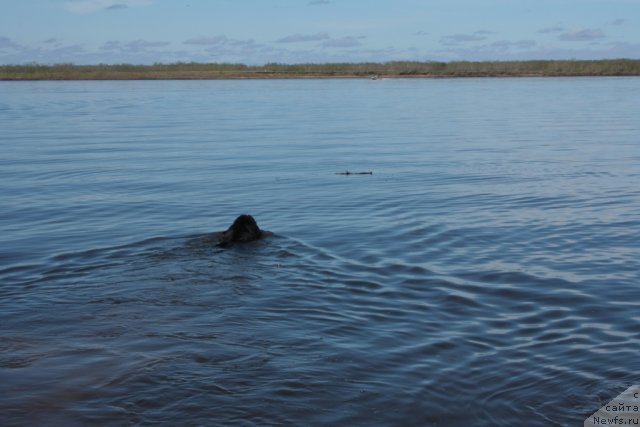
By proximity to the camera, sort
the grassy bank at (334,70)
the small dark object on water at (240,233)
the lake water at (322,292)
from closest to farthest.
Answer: the lake water at (322,292)
the small dark object on water at (240,233)
the grassy bank at (334,70)

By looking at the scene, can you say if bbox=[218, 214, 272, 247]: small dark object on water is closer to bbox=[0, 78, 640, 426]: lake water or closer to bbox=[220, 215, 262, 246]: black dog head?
bbox=[220, 215, 262, 246]: black dog head

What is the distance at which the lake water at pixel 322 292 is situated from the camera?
6.56 m

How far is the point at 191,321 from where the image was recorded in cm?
860

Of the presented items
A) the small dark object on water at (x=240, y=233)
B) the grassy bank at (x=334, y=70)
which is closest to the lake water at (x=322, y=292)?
the small dark object on water at (x=240, y=233)

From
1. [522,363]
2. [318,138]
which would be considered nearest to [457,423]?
[522,363]

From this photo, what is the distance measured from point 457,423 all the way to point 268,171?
16.4 m

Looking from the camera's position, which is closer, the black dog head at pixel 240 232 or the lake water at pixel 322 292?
the lake water at pixel 322 292

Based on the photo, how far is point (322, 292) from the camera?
986 centimetres

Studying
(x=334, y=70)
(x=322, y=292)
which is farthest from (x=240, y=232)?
(x=334, y=70)

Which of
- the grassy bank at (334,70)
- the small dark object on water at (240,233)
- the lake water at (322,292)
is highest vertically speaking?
the grassy bank at (334,70)

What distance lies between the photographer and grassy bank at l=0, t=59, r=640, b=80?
112 m

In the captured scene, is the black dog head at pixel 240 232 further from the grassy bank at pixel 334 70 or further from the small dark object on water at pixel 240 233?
the grassy bank at pixel 334 70

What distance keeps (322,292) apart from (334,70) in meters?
114

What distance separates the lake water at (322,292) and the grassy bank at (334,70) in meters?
93.1
